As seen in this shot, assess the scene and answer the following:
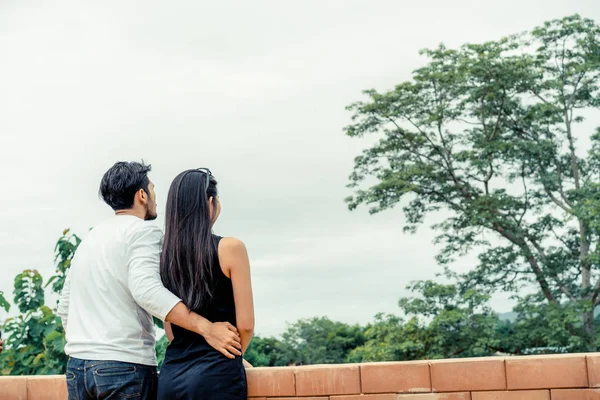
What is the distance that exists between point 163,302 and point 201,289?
0.09 m

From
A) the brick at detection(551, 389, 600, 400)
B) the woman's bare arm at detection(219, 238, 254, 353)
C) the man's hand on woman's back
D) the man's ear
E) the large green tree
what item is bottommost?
the brick at detection(551, 389, 600, 400)

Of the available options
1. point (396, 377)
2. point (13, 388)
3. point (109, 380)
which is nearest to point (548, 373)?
point (396, 377)

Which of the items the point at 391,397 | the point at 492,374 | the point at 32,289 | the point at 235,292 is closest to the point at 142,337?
the point at 235,292

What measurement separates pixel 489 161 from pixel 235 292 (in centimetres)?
1222

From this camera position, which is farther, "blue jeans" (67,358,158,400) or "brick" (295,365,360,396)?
"brick" (295,365,360,396)

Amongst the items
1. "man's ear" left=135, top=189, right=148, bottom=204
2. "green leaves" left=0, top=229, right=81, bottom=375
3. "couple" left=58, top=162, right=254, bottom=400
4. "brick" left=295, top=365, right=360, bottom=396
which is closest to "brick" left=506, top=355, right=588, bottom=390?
"brick" left=295, top=365, right=360, bottom=396

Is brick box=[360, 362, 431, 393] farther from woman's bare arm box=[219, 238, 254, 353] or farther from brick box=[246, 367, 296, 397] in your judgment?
woman's bare arm box=[219, 238, 254, 353]

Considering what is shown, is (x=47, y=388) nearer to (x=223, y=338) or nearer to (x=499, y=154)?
(x=223, y=338)

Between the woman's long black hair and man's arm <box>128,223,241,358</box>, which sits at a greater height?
the woman's long black hair

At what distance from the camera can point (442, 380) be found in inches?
89.4

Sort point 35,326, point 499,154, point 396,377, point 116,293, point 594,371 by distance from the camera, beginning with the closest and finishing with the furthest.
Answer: point 116,293 → point 594,371 → point 396,377 → point 35,326 → point 499,154

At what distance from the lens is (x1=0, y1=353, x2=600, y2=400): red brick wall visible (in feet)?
7.23

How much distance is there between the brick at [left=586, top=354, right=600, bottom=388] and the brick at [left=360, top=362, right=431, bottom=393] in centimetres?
46

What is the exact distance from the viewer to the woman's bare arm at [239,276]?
1738mm
